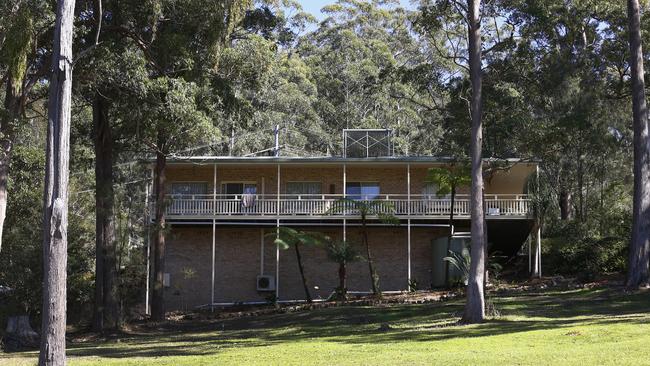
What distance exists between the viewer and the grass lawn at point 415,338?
13.1 metres

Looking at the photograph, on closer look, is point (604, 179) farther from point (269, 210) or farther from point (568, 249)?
point (269, 210)

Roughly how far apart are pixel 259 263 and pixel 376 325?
13.5 meters

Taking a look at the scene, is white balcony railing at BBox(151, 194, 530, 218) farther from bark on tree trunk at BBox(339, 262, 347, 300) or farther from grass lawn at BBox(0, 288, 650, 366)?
grass lawn at BBox(0, 288, 650, 366)

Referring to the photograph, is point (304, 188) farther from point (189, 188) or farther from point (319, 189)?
point (189, 188)

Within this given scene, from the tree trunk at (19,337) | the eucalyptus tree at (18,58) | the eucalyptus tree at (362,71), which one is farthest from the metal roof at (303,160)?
the eucalyptus tree at (362,71)

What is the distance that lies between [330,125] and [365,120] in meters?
4.38

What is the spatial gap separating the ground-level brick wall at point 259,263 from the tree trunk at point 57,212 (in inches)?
804

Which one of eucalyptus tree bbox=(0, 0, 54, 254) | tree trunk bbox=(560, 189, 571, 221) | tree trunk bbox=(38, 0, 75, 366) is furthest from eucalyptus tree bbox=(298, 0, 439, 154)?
tree trunk bbox=(38, 0, 75, 366)

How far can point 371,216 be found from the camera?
102ft

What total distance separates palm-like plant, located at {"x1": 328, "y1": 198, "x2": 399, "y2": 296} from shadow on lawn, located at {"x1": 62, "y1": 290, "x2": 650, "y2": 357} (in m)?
3.08

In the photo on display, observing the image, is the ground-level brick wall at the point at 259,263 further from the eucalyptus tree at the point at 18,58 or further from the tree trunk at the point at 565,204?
the eucalyptus tree at the point at 18,58

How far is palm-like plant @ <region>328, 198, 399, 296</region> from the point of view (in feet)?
94.0

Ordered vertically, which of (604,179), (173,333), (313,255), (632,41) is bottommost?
(173,333)

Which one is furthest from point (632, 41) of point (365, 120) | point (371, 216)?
point (365, 120)
